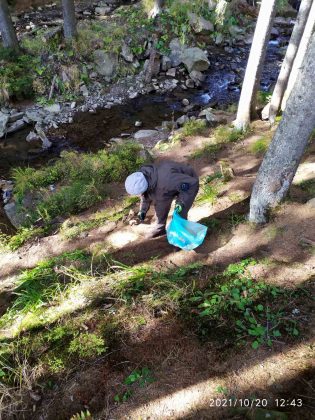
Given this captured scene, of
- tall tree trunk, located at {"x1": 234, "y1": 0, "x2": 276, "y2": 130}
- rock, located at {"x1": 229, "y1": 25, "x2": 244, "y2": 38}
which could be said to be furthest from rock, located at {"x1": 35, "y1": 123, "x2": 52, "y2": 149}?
rock, located at {"x1": 229, "y1": 25, "x2": 244, "y2": 38}

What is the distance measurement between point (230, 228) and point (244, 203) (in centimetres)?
78

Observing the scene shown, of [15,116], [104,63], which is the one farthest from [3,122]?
[104,63]

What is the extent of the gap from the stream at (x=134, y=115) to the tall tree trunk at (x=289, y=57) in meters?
3.22

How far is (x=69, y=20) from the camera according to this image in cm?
1369

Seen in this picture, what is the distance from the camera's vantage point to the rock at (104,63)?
14.3 m

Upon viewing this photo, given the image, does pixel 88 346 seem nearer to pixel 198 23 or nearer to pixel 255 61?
pixel 255 61

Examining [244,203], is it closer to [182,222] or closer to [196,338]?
[182,222]

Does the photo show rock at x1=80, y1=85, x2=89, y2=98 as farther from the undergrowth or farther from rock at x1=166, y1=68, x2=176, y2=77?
the undergrowth

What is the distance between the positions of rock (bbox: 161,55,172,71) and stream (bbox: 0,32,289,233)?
1584mm

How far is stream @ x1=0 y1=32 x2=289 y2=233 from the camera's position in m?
11.0

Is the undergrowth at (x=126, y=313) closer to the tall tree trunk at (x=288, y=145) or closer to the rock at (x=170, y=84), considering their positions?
the tall tree trunk at (x=288, y=145)

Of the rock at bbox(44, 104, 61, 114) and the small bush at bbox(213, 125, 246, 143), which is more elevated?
the small bush at bbox(213, 125, 246, 143)

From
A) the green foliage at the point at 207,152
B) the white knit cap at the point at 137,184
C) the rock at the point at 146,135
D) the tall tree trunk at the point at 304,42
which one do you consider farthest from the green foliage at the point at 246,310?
the rock at the point at 146,135

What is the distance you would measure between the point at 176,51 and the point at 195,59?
1132 millimetres
